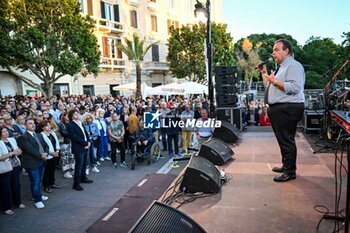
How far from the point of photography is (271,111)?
367 cm

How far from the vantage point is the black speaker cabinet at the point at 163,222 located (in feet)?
7.06

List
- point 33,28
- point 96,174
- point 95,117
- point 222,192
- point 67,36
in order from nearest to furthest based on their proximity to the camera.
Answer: point 222,192 → point 96,174 → point 95,117 → point 33,28 → point 67,36

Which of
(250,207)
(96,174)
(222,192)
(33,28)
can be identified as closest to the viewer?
(250,207)

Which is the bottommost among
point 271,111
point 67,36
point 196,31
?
point 271,111

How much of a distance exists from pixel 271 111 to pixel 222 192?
4.13 ft

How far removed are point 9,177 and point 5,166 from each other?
0.93 ft

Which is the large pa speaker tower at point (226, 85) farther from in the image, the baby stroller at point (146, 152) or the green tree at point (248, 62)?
the green tree at point (248, 62)

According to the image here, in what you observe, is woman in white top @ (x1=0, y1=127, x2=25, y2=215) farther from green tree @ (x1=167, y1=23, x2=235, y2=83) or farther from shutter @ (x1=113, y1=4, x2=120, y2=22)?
shutter @ (x1=113, y1=4, x2=120, y2=22)

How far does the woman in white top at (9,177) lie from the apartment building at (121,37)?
13.4 metres

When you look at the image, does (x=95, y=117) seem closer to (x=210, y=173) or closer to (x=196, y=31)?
(x=210, y=173)

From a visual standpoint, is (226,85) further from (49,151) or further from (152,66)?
(152,66)

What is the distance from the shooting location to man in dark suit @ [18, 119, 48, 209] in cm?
529

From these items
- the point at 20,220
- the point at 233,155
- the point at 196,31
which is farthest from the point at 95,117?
the point at 196,31

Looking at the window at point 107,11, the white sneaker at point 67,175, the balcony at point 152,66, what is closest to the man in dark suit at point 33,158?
the white sneaker at point 67,175
